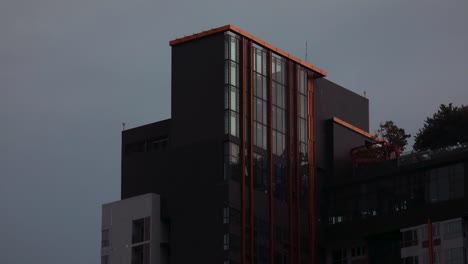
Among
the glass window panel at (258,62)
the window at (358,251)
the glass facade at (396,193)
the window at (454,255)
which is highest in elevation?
the glass window panel at (258,62)

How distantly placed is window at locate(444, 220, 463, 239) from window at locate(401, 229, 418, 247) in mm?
3682

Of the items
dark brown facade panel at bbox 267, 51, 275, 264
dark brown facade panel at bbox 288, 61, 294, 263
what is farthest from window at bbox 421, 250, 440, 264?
dark brown facade panel at bbox 267, 51, 275, 264

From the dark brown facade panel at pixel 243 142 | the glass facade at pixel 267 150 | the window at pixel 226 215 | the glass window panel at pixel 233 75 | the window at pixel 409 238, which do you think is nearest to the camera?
the window at pixel 226 215

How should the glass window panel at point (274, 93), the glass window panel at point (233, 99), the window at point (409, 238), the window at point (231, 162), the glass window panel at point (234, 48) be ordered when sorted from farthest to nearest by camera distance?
the glass window panel at point (274, 93)
the glass window panel at point (234, 48)
the window at point (409, 238)
the glass window panel at point (233, 99)
the window at point (231, 162)

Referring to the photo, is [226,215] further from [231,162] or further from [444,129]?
[444,129]

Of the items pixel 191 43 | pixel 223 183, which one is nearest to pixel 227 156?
pixel 223 183

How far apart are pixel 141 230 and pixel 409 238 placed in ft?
89.9

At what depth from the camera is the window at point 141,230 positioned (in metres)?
159

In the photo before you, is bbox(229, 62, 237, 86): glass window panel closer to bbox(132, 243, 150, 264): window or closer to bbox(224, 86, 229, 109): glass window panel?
bbox(224, 86, 229, 109): glass window panel

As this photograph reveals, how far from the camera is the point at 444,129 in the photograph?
7446 inches

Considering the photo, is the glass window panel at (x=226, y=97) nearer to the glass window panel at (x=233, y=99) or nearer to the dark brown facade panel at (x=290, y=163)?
the glass window panel at (x=233, y=99)

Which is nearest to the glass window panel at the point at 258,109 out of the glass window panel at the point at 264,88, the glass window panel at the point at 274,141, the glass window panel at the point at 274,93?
the glass window panel at the point at 264,88

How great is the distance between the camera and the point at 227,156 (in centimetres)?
15488

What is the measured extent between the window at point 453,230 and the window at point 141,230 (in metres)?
30.1
